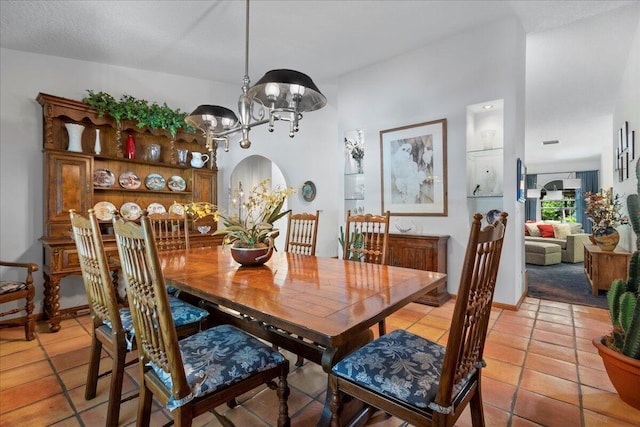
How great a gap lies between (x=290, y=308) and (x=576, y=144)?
383 inches

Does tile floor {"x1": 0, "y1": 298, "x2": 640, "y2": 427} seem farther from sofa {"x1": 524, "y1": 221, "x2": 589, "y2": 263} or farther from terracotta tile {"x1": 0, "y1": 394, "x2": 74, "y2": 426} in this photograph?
sofa {"x1": 524, "y1": 221, "x2": 589, "y2": 263}

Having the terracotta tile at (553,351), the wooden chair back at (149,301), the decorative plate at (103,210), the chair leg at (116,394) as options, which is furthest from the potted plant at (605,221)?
the decorative plate at (103,210)

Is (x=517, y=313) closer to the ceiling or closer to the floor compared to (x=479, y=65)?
closer to the floor

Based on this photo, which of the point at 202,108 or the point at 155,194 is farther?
the point at 155,194

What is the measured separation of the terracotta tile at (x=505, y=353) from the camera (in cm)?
218

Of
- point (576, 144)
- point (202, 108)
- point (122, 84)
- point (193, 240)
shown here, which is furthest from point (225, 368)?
point (576, 144)

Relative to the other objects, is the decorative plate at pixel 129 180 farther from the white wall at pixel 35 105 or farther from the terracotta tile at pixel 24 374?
the terracotta tile at pixel 24 374

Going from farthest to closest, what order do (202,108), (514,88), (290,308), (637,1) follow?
(514,88) → (637,1) → (202,108) → (290,308)

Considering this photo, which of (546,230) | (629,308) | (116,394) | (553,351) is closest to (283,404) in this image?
(116,394)

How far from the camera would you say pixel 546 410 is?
5.42 feet

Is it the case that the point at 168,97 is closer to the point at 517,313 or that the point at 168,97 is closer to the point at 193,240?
the point at 193,240

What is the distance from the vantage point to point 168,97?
4.07 m

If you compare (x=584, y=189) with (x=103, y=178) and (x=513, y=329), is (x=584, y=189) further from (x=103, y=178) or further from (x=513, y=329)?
(x=103, y=178)

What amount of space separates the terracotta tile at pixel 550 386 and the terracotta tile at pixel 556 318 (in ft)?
3.80
